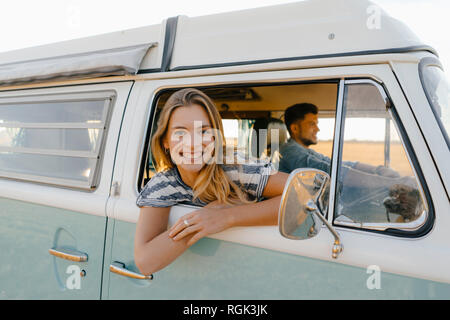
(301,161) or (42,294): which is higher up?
(301,161)

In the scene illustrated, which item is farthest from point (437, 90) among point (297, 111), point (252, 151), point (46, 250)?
point (46, 250)

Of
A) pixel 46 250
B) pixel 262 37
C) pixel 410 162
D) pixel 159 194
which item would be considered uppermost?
pixel 262 37

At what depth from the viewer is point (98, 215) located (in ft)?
5.76

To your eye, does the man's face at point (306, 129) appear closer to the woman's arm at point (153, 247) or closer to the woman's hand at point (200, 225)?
the woman's hand at point (200, 225)

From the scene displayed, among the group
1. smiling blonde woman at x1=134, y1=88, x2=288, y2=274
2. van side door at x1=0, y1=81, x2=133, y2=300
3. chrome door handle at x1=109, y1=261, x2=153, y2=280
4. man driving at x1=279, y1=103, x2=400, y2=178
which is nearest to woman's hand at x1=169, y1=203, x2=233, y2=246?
smiling blonde woman at x1=134, y1=88, x2=288, y2=274

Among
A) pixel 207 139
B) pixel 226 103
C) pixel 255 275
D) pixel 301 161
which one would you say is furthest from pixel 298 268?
pixel 226 103

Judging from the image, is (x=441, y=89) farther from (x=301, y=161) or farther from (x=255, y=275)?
(x=255, y=275)

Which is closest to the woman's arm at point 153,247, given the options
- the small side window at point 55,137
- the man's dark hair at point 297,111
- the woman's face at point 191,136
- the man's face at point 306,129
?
the woman's face at point 191,136

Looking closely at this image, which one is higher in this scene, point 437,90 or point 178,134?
point 437,90

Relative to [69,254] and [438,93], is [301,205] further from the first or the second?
[69,254]

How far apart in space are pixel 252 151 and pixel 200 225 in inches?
43.8

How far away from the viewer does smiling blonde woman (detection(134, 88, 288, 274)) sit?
1393mm

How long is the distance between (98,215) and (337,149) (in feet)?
4.23

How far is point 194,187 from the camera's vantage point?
1591mm
